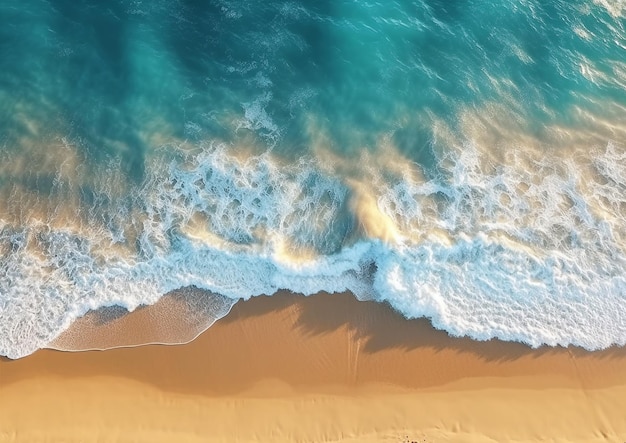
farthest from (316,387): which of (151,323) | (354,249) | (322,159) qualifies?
(322,159)

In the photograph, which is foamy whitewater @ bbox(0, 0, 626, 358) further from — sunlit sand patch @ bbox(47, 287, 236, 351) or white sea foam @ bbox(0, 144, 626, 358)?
sunlit sand patch @ bbox(47, 287, 236, 351)

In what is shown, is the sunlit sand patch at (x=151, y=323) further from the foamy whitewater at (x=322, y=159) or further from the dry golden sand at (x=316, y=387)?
the foamy whitewater at (x=322, y=159)

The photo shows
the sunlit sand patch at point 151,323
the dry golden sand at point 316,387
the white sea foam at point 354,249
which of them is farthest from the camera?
the white sea foam at point 354,249

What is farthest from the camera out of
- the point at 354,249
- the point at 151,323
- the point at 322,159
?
the point at 322,159

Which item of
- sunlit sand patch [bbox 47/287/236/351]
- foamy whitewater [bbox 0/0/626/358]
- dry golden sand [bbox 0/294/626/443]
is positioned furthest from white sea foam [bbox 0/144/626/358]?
dry golden sand [bbox 0/294/626/443]

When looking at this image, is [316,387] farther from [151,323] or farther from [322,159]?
[322,159]

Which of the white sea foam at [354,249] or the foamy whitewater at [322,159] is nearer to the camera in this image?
the white sea foam at [354,249]

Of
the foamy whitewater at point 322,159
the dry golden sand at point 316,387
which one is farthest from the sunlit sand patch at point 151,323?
the foamy whitewater at point 322,159
